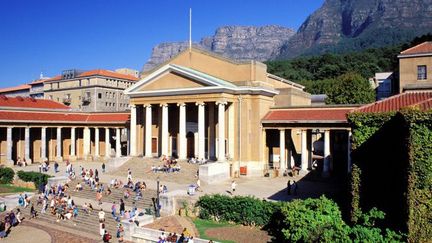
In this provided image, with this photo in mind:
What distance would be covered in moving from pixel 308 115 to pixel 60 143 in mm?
36920

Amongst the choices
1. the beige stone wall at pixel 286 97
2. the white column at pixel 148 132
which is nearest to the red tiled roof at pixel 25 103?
the white column at pixel 148 132

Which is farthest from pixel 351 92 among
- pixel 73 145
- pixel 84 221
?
pixel 84 221

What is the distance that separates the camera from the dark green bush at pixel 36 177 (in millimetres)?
39875

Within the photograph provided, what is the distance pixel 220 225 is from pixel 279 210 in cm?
483

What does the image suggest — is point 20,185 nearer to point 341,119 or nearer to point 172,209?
point 172,209

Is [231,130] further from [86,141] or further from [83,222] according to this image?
[86,141]

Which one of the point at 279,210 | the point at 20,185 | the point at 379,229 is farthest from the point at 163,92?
the point at 379,229

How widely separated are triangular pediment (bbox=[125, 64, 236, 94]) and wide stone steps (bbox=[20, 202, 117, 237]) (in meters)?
18.5

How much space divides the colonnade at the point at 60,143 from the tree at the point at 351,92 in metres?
35.9

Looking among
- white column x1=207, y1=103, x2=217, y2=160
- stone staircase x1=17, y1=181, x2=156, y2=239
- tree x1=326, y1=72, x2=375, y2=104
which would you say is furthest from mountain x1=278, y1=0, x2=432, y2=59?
stone staircase x1=17, y1=181, x2=156, y2=239

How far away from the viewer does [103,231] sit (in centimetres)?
2720

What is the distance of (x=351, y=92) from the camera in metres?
66.8

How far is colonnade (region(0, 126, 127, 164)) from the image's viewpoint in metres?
53.5

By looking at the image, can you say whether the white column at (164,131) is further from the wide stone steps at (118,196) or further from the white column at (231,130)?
the wide stone steps at (118,196)
